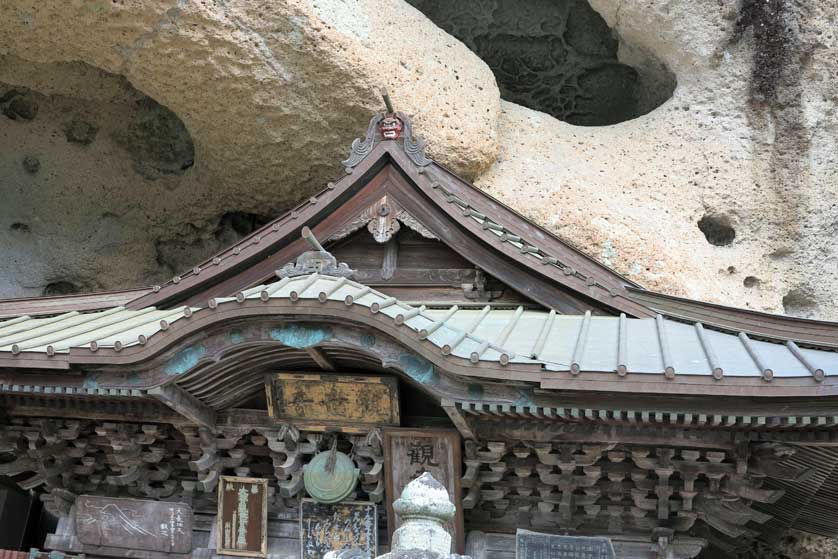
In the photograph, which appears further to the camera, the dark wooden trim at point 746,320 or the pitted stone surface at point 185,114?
the pitted stone surface at point 185,114

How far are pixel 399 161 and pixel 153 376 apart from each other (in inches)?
73.1

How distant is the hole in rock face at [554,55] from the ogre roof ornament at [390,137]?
325cm

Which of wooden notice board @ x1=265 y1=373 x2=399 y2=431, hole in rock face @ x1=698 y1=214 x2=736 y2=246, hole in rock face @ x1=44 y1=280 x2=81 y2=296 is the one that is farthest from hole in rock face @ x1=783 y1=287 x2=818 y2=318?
hole in rock face @ x1=44 y1=280 x2=81 y2=296

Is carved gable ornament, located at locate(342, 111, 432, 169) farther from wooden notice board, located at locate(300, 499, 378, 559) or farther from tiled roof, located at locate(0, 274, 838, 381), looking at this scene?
wooden notice board, located at locate(300, 499, 378, 559)

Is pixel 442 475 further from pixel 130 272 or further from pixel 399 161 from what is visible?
pixel 130 272

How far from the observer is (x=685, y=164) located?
23.8ft

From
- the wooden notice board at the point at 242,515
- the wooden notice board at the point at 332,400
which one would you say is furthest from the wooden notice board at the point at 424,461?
the wooden notice board at the point at 242,515

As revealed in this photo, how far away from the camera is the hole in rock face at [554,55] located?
8.59 metres

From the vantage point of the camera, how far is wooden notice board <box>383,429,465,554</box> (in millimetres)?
4812

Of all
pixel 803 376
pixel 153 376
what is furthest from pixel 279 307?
pixel 803 376

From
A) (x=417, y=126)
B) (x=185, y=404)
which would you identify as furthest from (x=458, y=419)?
(x=417, y=126)

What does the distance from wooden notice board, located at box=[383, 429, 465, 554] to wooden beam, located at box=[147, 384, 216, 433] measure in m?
0.92

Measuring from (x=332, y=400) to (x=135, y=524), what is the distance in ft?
4.49

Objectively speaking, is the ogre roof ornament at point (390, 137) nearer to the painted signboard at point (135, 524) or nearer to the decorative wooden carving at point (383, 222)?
the decorative wooden carving at point (383, 222)
